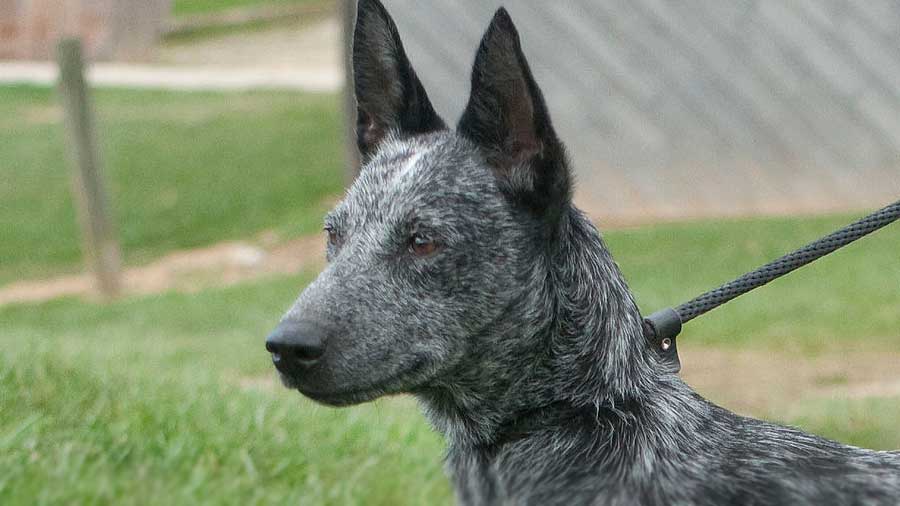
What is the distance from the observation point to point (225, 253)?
1691 cm

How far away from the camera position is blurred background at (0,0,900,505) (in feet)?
14.4

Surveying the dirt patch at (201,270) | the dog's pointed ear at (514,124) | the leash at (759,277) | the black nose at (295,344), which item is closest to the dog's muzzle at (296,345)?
the black nose at (295,344)

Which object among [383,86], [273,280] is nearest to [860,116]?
[273,280]

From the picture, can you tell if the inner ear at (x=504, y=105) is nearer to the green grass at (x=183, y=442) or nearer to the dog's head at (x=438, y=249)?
the dog's head at (x=438, y=249)

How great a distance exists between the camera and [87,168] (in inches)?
580

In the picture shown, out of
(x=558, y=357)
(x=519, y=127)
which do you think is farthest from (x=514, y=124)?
(x=558, y=357)

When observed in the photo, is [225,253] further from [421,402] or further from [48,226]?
[421,402]

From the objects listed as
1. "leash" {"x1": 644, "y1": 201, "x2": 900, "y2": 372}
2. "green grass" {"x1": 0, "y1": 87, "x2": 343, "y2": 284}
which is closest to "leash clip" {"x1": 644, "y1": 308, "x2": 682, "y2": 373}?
"leash" {"x1": 644, "y1": 201, "x2": 900, "y2": 372}

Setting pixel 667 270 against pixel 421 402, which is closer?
pixel 421 402

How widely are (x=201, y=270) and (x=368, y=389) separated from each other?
13.3 metres

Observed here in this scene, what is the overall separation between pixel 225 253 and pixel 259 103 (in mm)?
9209

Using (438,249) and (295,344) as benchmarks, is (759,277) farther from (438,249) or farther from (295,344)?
(295,344)

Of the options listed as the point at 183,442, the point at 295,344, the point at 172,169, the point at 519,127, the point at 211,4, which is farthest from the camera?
the point at 211,4

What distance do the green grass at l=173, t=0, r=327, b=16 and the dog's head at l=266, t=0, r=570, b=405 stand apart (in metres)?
38.4
